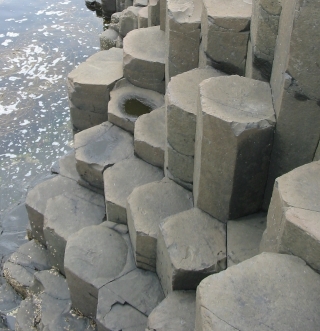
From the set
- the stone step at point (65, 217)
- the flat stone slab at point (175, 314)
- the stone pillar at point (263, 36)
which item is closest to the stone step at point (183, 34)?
the stone pillar at point (263, 36)

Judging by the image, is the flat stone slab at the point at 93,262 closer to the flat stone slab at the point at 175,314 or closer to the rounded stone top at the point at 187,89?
the flat stone slab at the point at 175,314

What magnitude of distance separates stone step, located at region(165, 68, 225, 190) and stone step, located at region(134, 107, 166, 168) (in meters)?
0.26

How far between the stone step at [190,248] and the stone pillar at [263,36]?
2.68 feet

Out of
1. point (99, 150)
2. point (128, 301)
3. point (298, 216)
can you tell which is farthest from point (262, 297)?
point (99, 150)

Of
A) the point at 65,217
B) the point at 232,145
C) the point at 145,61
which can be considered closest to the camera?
the point at 232,145

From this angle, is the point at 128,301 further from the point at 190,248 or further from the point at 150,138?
the point at 150,138

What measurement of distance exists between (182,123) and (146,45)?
1.42 m

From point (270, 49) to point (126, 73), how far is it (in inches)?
66.5

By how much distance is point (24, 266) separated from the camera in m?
3.63

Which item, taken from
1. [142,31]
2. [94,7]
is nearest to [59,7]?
[94,7]

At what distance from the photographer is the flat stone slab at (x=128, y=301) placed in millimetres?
2656

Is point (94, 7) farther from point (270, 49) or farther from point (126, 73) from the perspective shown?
point (270, 49)

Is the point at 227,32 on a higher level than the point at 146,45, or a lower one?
higher

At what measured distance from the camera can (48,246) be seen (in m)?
3.46
